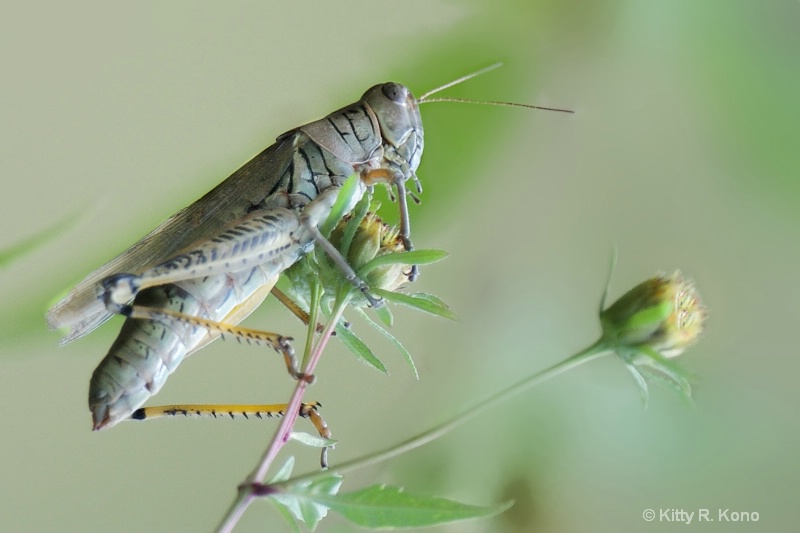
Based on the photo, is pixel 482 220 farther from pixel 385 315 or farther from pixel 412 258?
pixel 412 258

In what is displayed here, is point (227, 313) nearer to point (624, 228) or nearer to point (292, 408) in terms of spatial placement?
point (292, 408)

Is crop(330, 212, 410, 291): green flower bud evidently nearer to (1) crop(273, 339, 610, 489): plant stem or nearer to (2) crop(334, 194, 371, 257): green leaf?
(2) crop(334, 194, 371, 257): green leaf

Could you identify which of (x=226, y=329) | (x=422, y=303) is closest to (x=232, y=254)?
→ (x=226, y=329)

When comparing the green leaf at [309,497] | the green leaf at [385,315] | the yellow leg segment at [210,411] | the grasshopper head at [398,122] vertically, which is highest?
the grasshopper head at [398,122]

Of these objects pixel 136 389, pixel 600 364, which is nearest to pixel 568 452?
pixel 600 364

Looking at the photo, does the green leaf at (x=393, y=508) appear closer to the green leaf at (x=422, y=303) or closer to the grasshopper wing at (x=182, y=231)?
the green leaf at (x=422, y=303)

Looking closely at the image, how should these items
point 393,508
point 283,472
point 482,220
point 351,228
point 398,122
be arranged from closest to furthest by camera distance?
point 393,508 < point 283,472 < point 351,228 < point 398,122 < point 482,220

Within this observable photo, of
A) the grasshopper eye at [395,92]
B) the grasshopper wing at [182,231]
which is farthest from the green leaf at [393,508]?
the grasshopper eye at [395,92]
